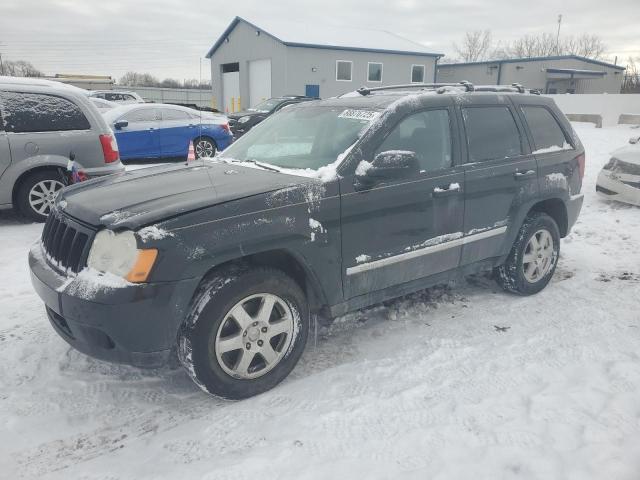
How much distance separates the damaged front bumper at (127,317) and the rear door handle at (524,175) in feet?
9.50

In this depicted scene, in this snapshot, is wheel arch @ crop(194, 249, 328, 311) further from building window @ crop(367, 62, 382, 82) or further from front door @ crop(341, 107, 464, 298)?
building window @ crop(367, 62, 382, 82)

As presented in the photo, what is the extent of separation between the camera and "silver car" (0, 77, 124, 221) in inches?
253

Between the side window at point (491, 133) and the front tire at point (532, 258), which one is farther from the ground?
the side window at point (491, 133)

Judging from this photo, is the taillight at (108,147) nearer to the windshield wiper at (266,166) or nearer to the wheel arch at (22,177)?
the wheel arch at (22,177)

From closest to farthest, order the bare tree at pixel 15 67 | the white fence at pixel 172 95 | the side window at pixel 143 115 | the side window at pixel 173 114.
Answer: the side window at pixel 143 115 → the side window at pixel 173 114 → the white fence at pixel 172 95 → the bare tree at pixel 15 67

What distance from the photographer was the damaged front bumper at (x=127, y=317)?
8.48 feet

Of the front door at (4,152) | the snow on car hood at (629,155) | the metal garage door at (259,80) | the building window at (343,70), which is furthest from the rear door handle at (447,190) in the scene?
the building window at (343,70)

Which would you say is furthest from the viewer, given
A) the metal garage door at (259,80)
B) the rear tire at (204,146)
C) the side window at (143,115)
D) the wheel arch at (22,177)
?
the metal garage door at (259,80)

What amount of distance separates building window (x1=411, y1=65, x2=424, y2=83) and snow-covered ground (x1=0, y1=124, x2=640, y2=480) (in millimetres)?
28470

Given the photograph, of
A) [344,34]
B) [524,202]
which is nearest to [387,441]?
[524,202]

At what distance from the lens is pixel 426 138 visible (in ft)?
12.4

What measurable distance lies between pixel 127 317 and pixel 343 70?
27.9 meters

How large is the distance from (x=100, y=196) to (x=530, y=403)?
289cm

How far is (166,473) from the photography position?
2.46 metres
